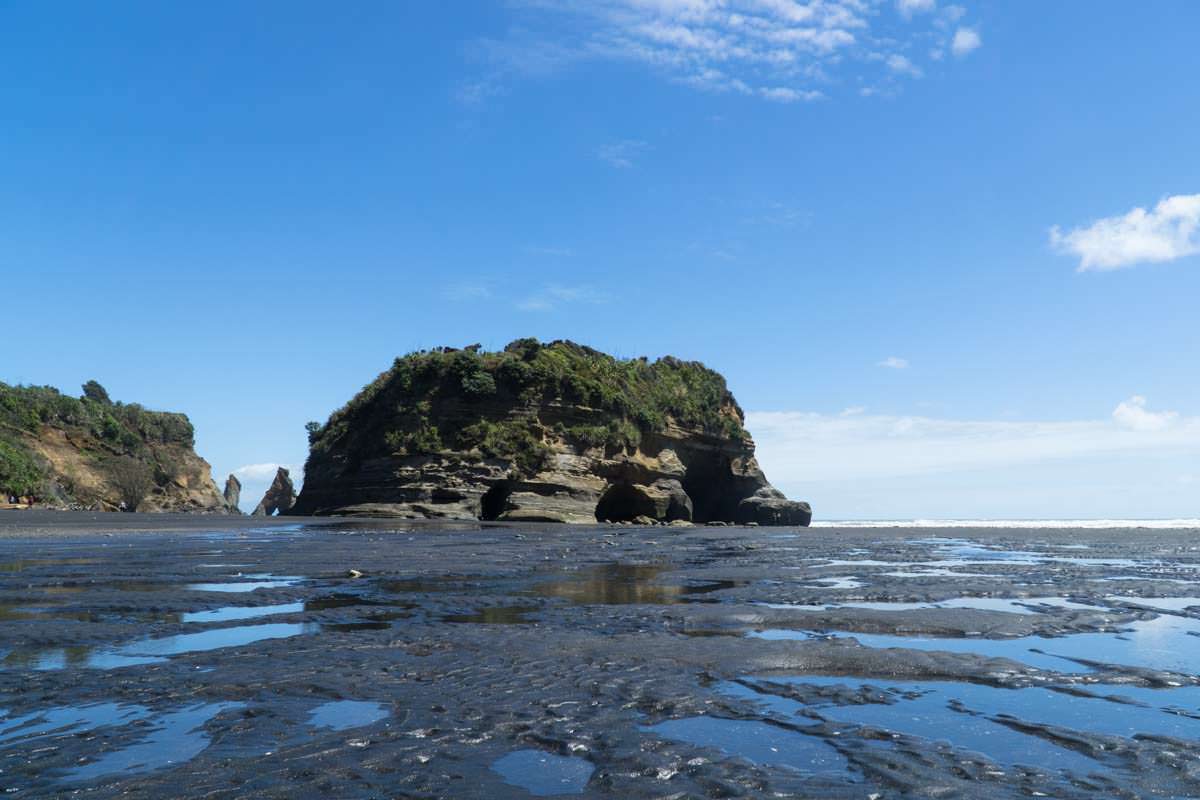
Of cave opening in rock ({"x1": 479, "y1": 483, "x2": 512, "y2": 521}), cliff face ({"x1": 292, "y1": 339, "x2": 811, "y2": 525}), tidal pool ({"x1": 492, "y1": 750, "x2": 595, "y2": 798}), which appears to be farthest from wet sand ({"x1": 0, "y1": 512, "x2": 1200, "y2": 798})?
Result: cave opening in rock ({"x1": 479, "y1": 483, "x2": 512, "y2": 521})

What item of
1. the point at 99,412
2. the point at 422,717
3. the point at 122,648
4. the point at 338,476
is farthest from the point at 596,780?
the point at 99,412

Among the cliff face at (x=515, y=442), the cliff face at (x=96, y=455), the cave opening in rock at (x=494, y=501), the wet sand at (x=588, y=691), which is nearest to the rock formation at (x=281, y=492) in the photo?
the cliff face at (x=96, y=455)

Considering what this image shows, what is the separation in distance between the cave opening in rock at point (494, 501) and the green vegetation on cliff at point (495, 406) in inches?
93.5

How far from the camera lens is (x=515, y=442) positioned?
60.6m

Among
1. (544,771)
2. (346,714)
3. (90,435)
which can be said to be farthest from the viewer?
(90,435)

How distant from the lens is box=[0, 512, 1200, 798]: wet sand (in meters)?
4.45

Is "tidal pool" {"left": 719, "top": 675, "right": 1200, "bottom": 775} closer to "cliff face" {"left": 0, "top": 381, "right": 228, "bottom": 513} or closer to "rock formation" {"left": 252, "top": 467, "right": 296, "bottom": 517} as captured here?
"cliff face" {"left": 0, "top": 381, "right": 228, "bottom": 513}

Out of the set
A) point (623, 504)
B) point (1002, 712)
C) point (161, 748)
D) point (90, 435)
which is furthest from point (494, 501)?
point (161, 748)

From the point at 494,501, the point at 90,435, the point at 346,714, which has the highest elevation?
the point at 90,435

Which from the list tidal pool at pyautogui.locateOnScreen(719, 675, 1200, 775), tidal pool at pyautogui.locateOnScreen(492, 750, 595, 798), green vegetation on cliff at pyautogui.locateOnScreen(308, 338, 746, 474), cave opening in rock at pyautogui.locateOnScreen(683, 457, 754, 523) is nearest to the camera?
tidal pool at pyautogui.locateOnScreen(492, 750, 595, 798)

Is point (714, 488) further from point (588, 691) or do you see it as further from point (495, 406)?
point (588, 691)

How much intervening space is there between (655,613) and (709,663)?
3450 millimetres

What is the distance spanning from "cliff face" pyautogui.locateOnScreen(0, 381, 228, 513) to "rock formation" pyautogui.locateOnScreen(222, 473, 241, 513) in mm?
16272

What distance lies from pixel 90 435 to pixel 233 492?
37719 millimetres
